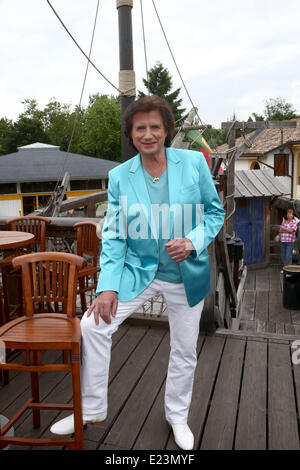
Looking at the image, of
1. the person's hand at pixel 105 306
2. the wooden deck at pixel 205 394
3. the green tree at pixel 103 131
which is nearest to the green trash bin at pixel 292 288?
the wooden deck at pixel 205 394

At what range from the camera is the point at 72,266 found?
7.43ft

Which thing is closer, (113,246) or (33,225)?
(113,246)

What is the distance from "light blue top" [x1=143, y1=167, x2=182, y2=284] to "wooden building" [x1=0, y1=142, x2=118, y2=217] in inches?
Result: 1259

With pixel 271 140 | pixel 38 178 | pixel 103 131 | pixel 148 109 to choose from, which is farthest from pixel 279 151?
pixel 103 131

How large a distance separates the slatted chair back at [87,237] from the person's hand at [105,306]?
1482 millimetres

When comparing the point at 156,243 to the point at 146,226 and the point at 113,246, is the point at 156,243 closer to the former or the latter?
the point at 146,226

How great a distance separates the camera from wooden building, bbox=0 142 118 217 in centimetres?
3484

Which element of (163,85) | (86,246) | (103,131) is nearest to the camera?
(86,246)

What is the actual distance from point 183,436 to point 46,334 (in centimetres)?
93

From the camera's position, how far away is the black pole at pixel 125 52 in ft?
13.4

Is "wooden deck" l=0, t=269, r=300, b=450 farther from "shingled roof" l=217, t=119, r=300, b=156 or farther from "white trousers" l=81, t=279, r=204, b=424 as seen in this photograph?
"shingled roof" l=217, t=119, r=300, b=156

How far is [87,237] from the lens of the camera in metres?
3.57
